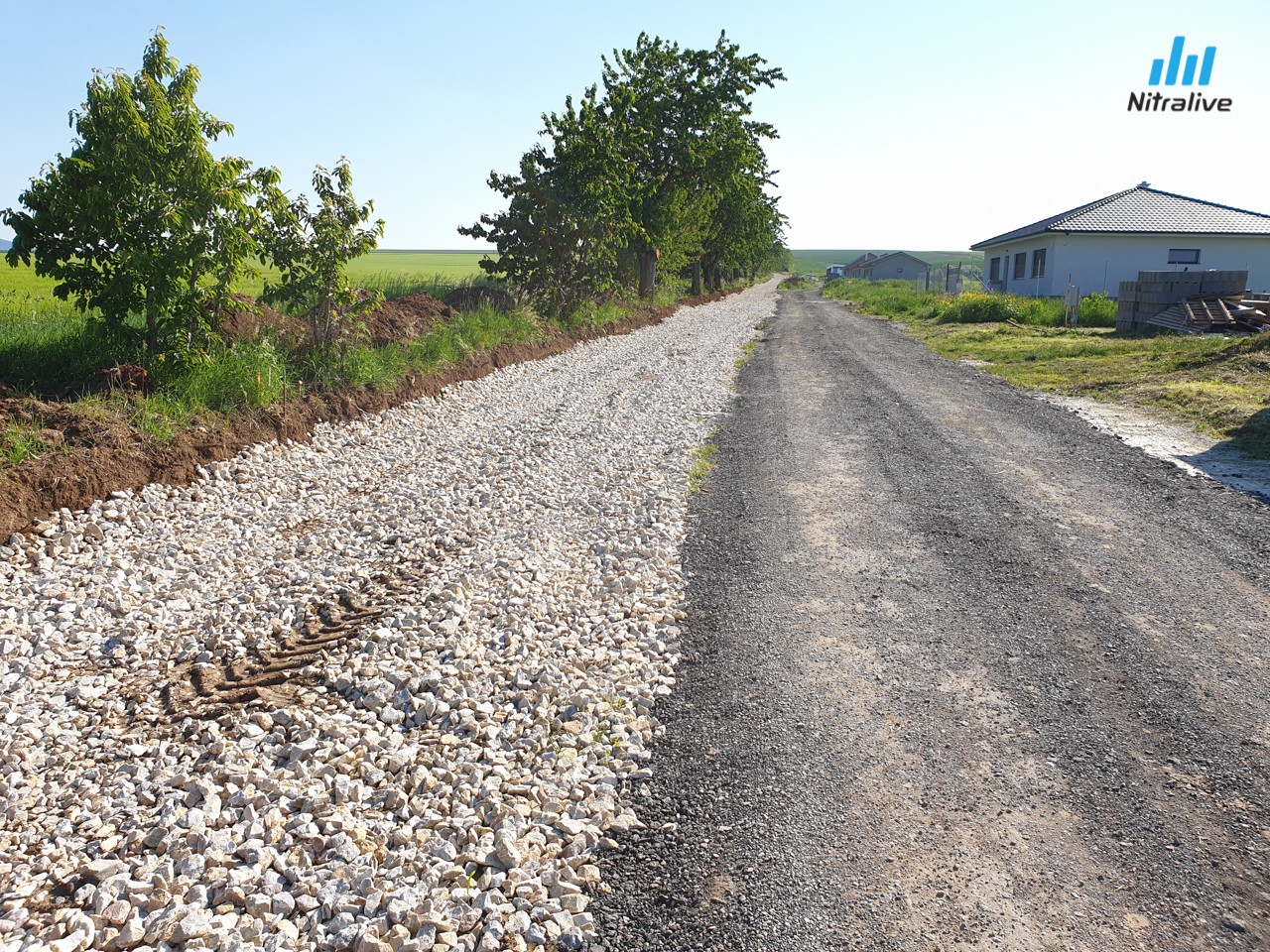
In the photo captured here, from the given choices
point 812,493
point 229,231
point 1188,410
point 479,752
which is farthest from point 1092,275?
point 479,752

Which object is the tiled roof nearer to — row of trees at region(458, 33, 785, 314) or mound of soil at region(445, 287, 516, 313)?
row of trees at region(458, 33, 785, 314)

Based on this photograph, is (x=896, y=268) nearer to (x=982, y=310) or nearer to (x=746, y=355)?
(x=982, y=310)

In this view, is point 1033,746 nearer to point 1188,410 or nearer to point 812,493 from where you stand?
point 812,493

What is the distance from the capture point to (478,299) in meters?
19.5

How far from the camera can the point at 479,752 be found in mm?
3793

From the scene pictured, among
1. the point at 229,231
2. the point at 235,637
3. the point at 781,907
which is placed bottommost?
the point at 781,907

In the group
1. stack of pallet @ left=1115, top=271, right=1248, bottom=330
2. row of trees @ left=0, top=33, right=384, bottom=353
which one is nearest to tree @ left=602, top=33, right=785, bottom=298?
stack of pallet @ left=1115, top=271, right=1248, bottom=330

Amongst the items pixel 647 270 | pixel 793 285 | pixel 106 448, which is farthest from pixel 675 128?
pixel 793 285

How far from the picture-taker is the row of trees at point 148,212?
7.68m

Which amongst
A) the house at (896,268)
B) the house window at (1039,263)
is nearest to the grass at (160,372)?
the house window at (1039,263)

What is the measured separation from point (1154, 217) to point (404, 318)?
1188 inches

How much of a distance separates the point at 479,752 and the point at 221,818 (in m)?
1.05

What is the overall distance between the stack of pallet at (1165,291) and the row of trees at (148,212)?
20.6 meters

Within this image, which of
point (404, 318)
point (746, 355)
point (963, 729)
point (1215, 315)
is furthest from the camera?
point (1215, 315)
